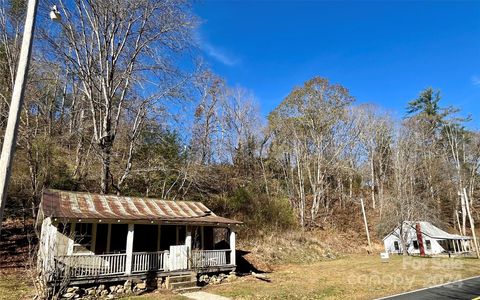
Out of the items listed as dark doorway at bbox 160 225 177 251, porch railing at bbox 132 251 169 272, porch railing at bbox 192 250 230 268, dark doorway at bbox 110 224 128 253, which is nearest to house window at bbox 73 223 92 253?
dark doorway at bbox 110 224 128 253

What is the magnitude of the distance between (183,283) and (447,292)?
11.0m

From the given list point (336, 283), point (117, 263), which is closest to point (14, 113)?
point (117, 263)

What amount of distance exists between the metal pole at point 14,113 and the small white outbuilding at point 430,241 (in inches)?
1549

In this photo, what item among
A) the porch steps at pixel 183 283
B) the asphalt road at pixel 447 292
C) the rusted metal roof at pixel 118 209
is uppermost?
the rusted metal roof at pixel 118 209

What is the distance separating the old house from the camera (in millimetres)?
12518

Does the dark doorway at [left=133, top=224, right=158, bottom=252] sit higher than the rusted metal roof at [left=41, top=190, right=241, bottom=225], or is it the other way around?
the rusted metal roof at [left=41, top=190, right=241, bottom=225]

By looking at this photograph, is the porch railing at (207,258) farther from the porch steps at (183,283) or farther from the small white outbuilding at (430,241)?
the small white outbuilding at (430,241)

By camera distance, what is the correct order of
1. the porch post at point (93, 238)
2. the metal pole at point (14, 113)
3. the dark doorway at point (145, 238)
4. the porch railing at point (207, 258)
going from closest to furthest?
the metal pole at point (14, 113)
the porch post at point (93, 238)
the porch railing at point (207, 258)
the dark doorway at point (145, 238)

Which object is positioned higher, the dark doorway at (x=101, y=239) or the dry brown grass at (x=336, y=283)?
the dark doorway at (x=101, y=239)

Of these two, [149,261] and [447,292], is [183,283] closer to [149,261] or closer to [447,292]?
[149,261]

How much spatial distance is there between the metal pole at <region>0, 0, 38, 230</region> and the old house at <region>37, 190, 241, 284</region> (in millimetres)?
8271

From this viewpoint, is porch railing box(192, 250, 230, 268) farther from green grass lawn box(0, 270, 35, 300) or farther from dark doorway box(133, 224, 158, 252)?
green grass lawn box(0, 270, 35, 300)

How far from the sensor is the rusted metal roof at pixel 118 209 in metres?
13.1

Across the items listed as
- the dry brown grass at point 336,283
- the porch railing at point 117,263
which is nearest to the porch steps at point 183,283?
the porch railing at point 117,263
